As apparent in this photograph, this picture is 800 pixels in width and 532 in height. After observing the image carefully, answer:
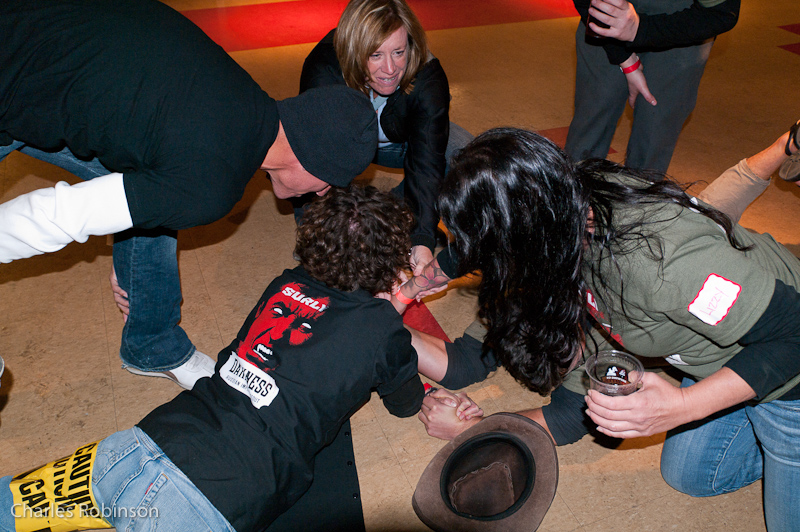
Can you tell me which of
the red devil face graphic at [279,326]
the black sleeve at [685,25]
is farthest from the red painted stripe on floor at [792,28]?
the red devil face graphic at [279,326]

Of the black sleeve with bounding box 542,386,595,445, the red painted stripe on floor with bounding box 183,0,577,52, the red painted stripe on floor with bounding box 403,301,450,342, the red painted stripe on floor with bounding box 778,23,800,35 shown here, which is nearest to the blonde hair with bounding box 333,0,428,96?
the red painted stripe on floor with bounding box 403,301,450,342

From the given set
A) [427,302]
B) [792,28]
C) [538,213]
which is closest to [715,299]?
[538,213]

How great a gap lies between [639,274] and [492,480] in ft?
2.46

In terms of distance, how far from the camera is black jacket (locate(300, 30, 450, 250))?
2068 millimetres

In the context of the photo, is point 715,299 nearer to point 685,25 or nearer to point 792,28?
point 685,25

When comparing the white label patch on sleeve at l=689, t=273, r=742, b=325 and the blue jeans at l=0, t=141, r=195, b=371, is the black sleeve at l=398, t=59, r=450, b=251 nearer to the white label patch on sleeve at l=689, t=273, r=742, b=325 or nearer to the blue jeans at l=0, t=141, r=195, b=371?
the blue jeans at l=0, t=141, r=195, b=371

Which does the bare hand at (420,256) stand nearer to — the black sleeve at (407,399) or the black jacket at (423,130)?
the black jacket at (423,130)

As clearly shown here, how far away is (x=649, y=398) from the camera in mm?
1149

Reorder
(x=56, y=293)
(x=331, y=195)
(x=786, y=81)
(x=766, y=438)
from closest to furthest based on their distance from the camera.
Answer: (x=766, y=438) → (x=331, y=195) → (x=56, y=293) → (x=786, y=81)

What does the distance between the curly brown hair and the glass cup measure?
586 mm

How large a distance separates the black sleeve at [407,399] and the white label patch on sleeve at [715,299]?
2.58 ft

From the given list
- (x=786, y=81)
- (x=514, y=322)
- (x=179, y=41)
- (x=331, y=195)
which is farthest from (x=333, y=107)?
(x=786, y=81)

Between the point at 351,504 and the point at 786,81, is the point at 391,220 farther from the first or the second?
the point at 786,81

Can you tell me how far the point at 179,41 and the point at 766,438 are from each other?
65.3 inches
